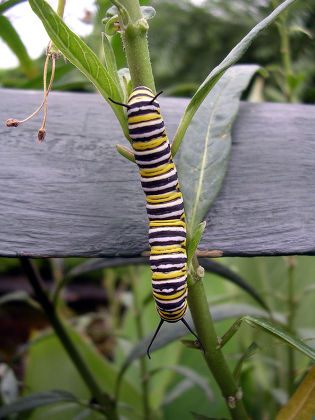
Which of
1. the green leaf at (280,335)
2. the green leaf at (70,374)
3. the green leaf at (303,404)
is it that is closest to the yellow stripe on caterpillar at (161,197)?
the green leaf at (280,335)

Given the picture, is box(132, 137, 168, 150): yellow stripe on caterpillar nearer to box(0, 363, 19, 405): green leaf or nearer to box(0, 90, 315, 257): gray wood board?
box(0, 90, 315, 257): gray wood board

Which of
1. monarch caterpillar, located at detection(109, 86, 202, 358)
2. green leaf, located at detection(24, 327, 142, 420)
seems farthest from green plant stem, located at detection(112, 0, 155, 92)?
green leaf, located at detection(24, 327, 142, 420)

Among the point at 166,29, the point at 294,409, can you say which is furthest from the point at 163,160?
the point at 166,29

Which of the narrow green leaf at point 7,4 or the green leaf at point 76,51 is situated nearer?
the green leaf at point 76,51

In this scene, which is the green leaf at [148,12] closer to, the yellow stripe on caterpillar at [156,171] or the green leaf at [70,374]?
the yellow stripe on caterpillar at [156,171]

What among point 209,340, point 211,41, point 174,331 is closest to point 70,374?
point 174,331

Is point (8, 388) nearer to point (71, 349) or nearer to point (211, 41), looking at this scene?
→ point (71, 349)

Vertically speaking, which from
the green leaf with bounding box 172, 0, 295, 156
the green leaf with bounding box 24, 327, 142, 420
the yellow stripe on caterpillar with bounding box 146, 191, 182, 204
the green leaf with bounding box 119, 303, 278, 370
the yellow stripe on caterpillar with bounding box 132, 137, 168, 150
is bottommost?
the green leaf with bounding box 24, 327, 142, 420
